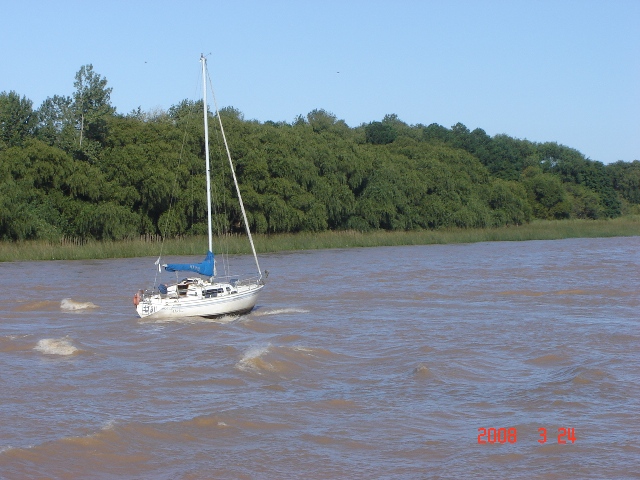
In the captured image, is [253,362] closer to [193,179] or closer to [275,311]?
[275,311]

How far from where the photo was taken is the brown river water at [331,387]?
36.7ft

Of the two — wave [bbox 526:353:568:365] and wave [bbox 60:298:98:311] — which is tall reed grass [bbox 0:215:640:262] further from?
wave [bbox 526:353:568:365]

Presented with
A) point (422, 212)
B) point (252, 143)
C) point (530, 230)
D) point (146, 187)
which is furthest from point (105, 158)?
point (530, 230)

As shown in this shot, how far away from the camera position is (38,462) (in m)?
11.2

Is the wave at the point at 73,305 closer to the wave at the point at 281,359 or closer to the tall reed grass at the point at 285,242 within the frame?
the wave at the point at 281,359

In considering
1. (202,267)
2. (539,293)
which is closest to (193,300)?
(202,267)

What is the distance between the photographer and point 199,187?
5666cm

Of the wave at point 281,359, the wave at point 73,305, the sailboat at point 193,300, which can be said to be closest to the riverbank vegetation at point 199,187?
the wave at point 73,305

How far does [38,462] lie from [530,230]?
2427 inches

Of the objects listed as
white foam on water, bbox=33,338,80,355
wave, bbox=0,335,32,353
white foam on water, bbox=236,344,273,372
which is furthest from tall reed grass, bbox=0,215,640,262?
white foam on water, bbox=236,344,273,372

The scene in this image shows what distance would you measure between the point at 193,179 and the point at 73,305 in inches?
1177
